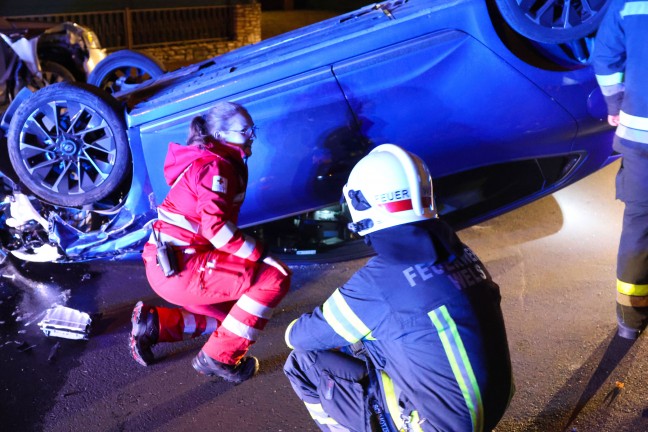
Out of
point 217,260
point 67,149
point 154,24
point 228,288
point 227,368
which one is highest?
point 67,149

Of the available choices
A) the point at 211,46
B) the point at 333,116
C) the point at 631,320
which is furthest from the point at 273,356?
the point at 211,46

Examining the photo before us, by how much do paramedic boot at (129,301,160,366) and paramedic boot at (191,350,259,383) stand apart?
0.84ft

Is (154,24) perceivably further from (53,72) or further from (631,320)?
(631,320)

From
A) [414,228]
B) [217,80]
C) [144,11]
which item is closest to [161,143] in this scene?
[217,80]

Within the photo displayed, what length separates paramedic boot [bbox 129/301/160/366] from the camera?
3.00 m

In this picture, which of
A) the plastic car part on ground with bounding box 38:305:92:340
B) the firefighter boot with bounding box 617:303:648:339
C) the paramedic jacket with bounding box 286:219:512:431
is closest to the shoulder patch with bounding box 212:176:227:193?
the paramedic jacket with bounding box 286:219:512:431

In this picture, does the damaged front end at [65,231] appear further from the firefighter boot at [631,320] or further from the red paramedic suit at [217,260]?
the firefighter boot at [631,320]

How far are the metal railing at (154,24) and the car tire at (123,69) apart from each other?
680 cm

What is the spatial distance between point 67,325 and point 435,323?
2323 millimetres

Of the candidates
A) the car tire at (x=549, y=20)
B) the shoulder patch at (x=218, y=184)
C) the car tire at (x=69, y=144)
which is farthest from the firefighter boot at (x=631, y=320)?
the car tire at (x=69, y=144)

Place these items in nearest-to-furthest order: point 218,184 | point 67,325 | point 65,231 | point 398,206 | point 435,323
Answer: point 435,323 < point 398,206 < point 218,184 < point 67,325 < point 65,231

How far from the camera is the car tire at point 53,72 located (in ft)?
16.5

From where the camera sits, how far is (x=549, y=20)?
10.0 feet

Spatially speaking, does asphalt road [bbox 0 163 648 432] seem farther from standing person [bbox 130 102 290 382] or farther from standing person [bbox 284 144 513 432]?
standing person [bbox 284 144 513 432]
